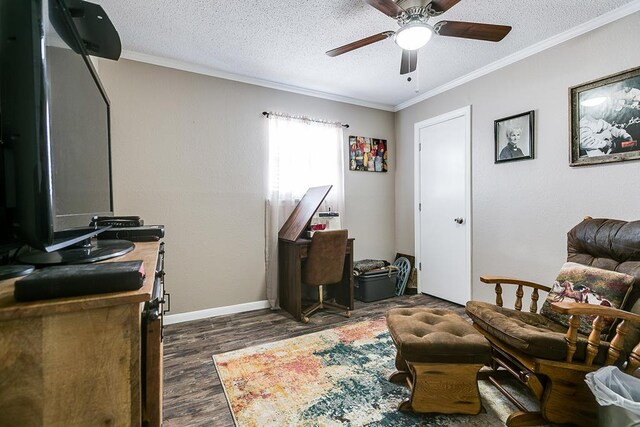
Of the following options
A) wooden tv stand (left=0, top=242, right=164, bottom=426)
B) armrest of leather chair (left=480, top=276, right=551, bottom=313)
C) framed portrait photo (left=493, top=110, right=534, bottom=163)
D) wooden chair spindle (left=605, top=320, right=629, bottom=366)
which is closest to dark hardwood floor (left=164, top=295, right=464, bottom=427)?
wooden tv stand (left=0, top=242, right=164, bottom=426)

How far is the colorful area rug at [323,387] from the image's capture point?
1547 mm

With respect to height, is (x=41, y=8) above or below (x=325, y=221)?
above

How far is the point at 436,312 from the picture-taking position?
1.91 metres

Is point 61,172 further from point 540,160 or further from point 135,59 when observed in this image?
point 540,160

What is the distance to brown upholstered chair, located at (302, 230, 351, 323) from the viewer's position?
9.41 feet

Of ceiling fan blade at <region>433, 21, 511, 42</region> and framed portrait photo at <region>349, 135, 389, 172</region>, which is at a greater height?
ceiling fan blade at <region>433, 21, 511, 42</region>

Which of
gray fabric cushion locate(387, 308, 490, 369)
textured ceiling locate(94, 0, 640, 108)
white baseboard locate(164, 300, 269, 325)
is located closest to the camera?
gray fabric cushion locate(387, 308, 490, 369)

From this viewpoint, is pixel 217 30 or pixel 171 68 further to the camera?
pixel 171 68

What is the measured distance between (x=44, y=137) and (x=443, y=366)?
5.86 ft

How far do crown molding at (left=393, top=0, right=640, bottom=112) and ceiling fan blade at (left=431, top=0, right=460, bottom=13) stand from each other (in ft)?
4.90

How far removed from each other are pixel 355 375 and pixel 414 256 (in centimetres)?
227

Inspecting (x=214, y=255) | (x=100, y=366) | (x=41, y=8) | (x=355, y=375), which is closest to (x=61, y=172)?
(x=41, y=8)

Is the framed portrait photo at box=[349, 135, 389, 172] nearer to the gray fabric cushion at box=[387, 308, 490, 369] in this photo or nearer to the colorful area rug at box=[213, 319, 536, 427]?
the colorful area rug at box=[213, 319, 536, 427]

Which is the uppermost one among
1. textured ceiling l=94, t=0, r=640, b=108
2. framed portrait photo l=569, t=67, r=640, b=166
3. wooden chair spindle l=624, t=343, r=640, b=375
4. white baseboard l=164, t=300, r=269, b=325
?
textured ceiling l=94, t=0, r=640, b=108
